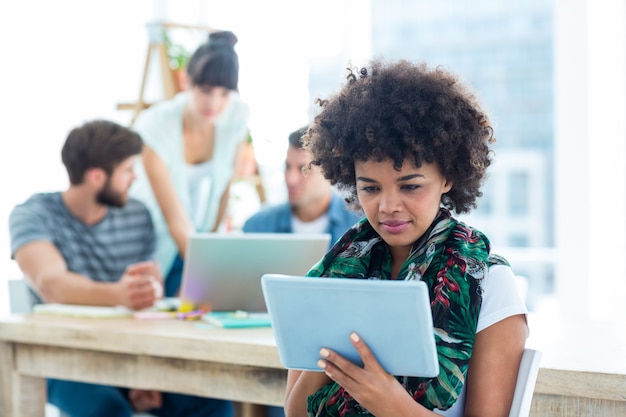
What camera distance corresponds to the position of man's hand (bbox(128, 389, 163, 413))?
268 centimetres

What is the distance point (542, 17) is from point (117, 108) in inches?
172

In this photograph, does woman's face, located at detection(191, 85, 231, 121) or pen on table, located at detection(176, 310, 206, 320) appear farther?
woman's face, located at detection(191, 85, 231, 121)

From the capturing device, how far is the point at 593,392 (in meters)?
1.48

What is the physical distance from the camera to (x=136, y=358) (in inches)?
80.4

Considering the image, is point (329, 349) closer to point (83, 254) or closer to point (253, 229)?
point (83, 254)

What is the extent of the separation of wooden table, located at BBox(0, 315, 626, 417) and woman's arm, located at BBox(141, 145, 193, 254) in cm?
94

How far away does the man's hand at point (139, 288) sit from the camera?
7.77 ft

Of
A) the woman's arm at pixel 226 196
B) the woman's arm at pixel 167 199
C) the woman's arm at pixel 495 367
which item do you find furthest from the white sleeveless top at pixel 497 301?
the woman's arm at pixel 226 196

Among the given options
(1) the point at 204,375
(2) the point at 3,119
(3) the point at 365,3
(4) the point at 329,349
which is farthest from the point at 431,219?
(3) the point at 365,3

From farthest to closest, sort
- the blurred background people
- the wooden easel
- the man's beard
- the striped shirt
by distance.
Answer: the wooden easel < the blurred background people < the man's beard < the striped shirt

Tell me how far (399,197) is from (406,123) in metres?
0.12

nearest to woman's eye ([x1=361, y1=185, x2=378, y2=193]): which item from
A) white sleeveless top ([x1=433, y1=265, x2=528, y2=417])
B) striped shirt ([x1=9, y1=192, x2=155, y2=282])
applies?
white sleeveless top ([x1=433, y1=265, x2=528, y2=417])

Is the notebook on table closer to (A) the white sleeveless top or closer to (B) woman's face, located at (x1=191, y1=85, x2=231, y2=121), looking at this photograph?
(A) the white sleeveless top

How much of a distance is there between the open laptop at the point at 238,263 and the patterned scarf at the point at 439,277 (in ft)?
2.58
